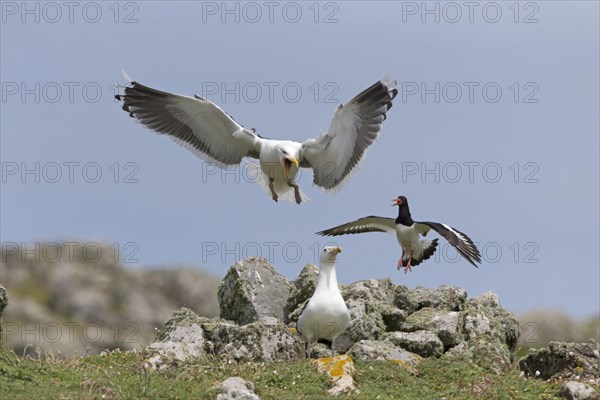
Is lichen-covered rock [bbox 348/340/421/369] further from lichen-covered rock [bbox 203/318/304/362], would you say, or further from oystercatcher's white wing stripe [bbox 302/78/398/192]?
oystercatcher's white wing stripe [bbox 302/78/398/192]

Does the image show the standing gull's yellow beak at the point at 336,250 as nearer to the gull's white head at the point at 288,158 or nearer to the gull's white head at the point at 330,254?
the gull's white head at the point at 330,254

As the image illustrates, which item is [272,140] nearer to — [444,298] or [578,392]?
[444,298]

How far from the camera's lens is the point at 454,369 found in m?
12.6

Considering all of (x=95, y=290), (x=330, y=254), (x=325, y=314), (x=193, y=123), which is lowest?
(x=95, y=290)

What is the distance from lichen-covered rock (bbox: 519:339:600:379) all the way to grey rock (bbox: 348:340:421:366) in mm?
1757

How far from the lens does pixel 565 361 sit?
43.4 ft

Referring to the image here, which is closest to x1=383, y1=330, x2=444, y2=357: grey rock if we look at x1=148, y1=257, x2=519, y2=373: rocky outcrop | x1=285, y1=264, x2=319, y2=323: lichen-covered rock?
x1=148, y1=257, x2=519, y2=373: rocky outcrop

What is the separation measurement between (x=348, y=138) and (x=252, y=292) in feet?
10.2

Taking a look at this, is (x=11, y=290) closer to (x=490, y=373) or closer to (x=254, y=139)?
(x=254, y=139)

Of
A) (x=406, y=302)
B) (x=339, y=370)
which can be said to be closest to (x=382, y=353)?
(x=339, y=370)

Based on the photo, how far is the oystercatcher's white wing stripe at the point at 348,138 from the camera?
16.0 m

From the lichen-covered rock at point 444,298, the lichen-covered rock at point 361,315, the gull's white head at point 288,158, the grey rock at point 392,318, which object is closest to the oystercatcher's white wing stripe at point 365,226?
the gull's white head at point 288,158

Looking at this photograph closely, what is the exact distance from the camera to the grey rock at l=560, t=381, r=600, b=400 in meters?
11.4

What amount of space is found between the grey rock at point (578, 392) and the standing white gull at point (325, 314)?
11.2 feet
